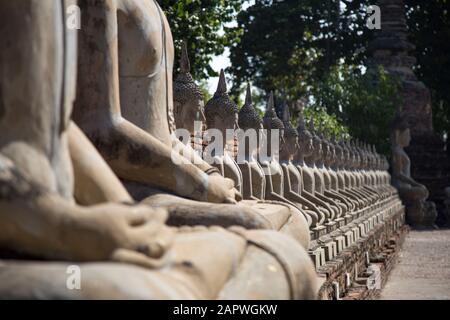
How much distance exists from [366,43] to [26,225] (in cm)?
3486

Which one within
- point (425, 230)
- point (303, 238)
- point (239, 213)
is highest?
point (239, 213)

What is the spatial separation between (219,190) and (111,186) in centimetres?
167

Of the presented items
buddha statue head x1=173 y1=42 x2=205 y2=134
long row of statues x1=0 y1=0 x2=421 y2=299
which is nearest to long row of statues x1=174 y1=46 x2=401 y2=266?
buddha statue head x1=173 y1=42 x2=205 y2=134

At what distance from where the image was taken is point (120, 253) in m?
2.98

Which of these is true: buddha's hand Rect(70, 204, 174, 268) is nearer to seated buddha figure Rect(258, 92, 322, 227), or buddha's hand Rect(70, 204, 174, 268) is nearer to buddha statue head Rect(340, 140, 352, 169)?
seated buddha figure Rect(258, 92, 322, 227)

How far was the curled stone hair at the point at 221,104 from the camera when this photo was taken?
8.04 m

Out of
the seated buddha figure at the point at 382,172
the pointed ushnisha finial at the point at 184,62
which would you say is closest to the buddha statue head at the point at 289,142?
the pointed ushnisha finial at the point at 184,62

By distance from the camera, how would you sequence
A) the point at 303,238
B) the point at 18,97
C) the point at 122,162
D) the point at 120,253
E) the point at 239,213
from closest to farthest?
the point at 120,253, the point at 18,97, the point at 239,213, the point at 122,162, the point at 303,238

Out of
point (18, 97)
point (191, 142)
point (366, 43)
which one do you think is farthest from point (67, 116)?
point (366, 43)

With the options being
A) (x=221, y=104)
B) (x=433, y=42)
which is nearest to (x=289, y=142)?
(x=221, y=104)

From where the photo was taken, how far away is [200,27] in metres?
16.5

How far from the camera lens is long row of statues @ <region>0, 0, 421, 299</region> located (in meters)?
2.98

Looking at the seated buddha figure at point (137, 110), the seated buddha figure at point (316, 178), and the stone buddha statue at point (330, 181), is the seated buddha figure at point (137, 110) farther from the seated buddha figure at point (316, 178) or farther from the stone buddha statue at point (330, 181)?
the stone buddha statue at point (330, 181)

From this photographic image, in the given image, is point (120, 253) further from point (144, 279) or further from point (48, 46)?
point (48, 46)
